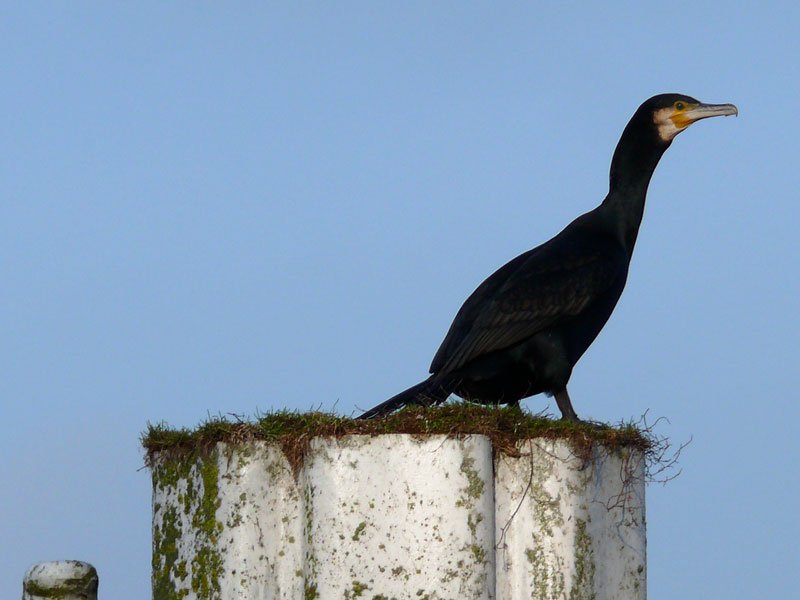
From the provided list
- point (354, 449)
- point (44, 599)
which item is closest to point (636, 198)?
point (354, 449)

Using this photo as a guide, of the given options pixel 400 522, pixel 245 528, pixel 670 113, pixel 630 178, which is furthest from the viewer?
pixel 670 113

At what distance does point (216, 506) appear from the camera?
15.5 ft

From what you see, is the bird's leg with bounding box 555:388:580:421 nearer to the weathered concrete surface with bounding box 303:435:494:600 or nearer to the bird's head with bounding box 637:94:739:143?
the bird's head with bounding box 637:94:739:143

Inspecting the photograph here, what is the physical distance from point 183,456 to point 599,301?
9.48ft

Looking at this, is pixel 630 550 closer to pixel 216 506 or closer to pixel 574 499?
pixel 574 499

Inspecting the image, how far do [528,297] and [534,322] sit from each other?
15cm

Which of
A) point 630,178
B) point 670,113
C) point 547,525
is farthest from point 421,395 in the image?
point 670,113

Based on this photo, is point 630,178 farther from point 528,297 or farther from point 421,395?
point 421,395

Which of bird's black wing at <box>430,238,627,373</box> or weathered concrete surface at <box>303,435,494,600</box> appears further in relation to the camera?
bird's black wing at <box>430,238,627,373</box>

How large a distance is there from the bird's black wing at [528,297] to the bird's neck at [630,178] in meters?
0.34

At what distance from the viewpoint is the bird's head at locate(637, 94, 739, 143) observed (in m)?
7.70

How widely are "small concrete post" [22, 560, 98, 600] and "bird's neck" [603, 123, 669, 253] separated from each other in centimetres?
378

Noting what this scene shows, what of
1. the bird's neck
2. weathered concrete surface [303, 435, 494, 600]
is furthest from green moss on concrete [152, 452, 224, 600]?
the bird's neck

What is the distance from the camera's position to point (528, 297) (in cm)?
666
